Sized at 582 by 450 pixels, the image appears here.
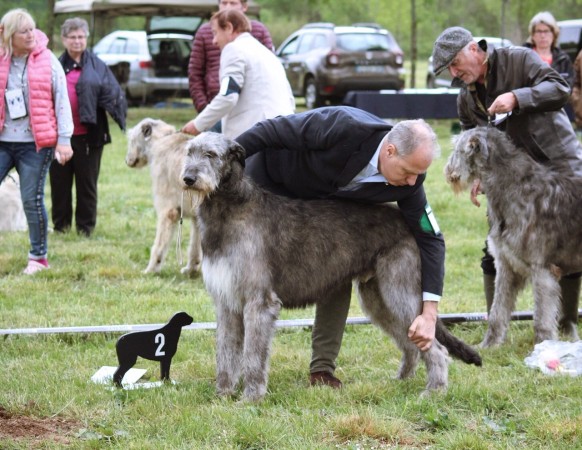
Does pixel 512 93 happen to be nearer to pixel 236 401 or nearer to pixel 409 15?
pixel 236 401

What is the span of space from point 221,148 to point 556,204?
8.17 ft

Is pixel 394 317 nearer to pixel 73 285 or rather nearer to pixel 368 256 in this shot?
pixel 368 256

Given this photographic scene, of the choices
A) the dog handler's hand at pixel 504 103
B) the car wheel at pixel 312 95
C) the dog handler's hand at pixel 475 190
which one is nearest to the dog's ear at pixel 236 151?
the dog handler's hand at pixel 504 103

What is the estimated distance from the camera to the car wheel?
22156mm

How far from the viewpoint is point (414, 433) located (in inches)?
173

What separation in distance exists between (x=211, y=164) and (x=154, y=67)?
18.5 metres

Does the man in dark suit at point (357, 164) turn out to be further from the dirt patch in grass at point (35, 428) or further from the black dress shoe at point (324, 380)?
the dirt patch in grass at point (35, 428)

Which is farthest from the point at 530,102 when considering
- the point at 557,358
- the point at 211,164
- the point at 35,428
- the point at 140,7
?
the point at 140,7

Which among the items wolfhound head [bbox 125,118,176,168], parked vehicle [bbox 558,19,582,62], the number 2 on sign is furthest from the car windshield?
the number 2 on sign

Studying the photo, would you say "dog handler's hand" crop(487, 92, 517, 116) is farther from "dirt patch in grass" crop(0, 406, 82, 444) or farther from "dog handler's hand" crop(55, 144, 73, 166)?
"dog handler's hand" crop(55, 144, 73, 166)

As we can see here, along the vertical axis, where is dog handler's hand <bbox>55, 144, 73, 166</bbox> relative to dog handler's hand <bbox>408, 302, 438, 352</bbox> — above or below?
above

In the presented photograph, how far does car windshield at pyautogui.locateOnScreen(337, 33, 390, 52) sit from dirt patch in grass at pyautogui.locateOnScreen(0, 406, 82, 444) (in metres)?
18.6

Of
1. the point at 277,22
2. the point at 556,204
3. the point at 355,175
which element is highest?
the point at 355,175

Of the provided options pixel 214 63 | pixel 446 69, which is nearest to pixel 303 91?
pixel 214 63
